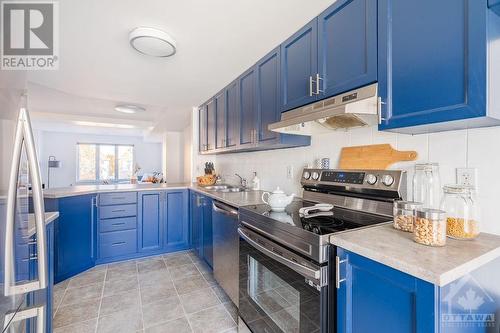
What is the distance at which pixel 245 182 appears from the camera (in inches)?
115

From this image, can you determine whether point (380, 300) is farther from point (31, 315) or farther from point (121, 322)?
point (121, 322)

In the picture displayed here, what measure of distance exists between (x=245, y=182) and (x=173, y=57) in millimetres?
1603

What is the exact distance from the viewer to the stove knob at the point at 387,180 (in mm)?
1242

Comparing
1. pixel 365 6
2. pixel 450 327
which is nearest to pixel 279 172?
pixel 365 6

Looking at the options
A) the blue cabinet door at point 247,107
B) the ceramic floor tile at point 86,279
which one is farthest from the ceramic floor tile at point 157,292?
the blue cabinet door at point 247,107

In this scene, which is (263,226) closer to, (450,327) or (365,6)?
(450,327)

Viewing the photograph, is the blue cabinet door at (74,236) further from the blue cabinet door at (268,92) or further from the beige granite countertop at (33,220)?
the blue cabinet door at (268,92)

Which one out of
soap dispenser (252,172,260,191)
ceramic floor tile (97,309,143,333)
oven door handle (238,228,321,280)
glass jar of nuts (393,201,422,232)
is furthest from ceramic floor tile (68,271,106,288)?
glass jar of nuts (393,201,422,232)

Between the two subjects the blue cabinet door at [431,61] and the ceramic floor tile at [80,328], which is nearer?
the blue cabinet door at [431,61]

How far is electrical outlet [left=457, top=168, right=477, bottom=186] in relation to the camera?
1.02 m

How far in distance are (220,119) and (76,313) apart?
235cm

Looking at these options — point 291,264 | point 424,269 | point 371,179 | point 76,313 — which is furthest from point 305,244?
point 76,313

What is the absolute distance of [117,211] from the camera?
2895 millimetres

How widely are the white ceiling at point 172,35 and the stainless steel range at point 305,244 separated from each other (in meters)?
1.12
